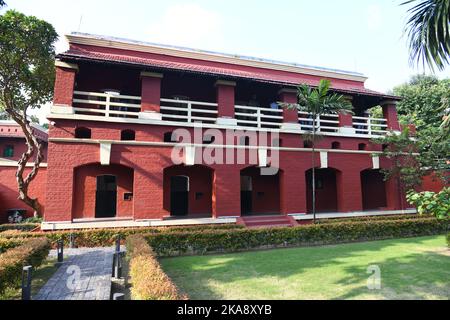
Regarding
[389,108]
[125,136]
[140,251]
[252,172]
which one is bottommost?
[140,251]

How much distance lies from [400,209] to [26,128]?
2191 cm

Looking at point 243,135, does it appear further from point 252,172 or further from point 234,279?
point 234,279

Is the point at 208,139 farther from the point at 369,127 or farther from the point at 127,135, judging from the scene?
the point at 369,127

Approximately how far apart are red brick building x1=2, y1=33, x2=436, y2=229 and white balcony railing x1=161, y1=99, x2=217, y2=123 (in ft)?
0.25

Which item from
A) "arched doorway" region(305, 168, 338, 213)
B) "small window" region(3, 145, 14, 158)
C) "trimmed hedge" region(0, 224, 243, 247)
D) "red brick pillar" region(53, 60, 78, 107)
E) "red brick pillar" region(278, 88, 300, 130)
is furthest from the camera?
"small window" region(3, 145, 14, 158)

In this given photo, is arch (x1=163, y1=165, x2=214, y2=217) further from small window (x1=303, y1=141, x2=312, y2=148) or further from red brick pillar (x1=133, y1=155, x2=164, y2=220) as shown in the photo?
small window (x1=303, y1=141, x2=312, y2=148)

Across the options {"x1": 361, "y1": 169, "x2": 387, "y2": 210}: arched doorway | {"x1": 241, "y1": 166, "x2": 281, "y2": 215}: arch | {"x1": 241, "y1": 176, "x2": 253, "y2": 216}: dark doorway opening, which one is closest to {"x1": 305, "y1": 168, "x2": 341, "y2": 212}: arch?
{"x1": 361, "y1": 169, "x2": 387, "y2": 210}: arched doorway

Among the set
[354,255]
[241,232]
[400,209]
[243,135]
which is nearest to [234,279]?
[241,232]

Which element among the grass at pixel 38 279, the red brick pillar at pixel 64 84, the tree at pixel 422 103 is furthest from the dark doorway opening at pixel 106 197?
the tree at pixel 422 103

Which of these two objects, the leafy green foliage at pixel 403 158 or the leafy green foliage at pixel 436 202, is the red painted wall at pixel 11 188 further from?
the leafy green foliage at pixel 403 158

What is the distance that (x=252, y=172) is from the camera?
54.9ft

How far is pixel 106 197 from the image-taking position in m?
14.5

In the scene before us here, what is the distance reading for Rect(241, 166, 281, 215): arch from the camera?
16.7m

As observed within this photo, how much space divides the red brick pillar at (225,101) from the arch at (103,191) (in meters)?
5.44
